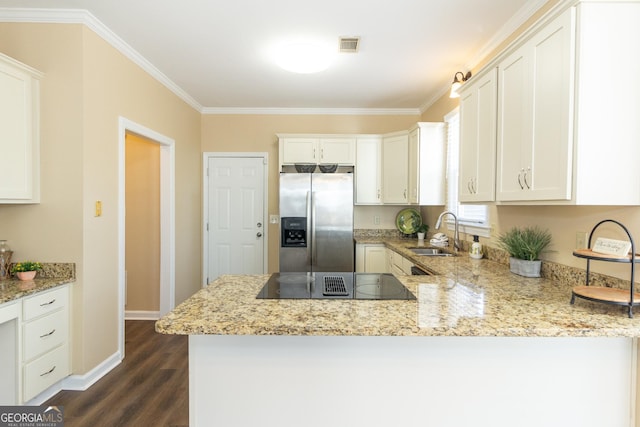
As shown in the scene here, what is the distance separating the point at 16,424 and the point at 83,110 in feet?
6.39

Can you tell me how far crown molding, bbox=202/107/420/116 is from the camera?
4.39 metres

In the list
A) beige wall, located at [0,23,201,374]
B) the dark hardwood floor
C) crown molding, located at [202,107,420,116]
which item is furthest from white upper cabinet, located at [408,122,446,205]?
beige wall, located at [0,23,201,374]

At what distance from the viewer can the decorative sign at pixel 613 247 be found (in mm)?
1308

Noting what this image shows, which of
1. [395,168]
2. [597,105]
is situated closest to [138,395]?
[597,105]

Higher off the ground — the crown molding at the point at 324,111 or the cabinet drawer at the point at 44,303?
the crown molding at the point at 324,111

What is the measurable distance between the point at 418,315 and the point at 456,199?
2.47 metres

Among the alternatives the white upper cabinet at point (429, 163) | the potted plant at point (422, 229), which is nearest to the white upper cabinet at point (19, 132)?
the white upper cabinet at point (429, 163)

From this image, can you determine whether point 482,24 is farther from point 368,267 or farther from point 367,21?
point 368,267

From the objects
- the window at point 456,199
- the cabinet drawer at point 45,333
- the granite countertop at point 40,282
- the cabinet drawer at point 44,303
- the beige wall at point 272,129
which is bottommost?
the cabinet drawer at point 45,333

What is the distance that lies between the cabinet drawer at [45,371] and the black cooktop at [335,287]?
1609 millimetres

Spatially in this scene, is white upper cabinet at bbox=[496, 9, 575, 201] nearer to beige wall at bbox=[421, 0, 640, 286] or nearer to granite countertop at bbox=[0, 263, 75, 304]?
beige wall at bbox=[421, 0, 640, 286]

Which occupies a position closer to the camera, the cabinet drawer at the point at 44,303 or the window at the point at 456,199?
the cabinet drawer at the point at 44,303
